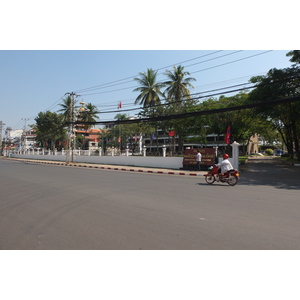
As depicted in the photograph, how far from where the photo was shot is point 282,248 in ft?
13.0

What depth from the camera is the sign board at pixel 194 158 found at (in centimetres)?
1922

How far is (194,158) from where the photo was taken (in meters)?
20.1

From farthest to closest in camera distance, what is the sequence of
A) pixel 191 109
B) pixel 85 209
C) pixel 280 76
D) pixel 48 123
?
pixel 48 123
pixel 191 109
pixel 280 76
pixel 85 209

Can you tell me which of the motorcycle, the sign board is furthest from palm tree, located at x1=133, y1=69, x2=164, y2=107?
the motorcycle

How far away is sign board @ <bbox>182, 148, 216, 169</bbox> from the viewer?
19.2 metres

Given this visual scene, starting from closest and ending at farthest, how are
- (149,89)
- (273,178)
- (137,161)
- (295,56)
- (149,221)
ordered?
(149,221), (273,178), (295,56), (137,161), (149,89)

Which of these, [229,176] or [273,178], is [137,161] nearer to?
[273,178]

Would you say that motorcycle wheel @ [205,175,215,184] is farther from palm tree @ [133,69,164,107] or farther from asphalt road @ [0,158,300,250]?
palm tree @ [133,69,164,107]

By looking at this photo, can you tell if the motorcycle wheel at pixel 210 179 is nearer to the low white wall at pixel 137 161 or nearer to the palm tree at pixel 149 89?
the low white wall at pixel 137 161

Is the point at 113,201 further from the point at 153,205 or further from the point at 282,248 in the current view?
the point at 282,248

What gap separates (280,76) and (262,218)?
17.8 m

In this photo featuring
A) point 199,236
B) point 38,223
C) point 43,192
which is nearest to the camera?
point 199,236

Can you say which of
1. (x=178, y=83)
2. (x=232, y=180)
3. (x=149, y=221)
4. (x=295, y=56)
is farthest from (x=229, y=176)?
(x=178, y=83)
